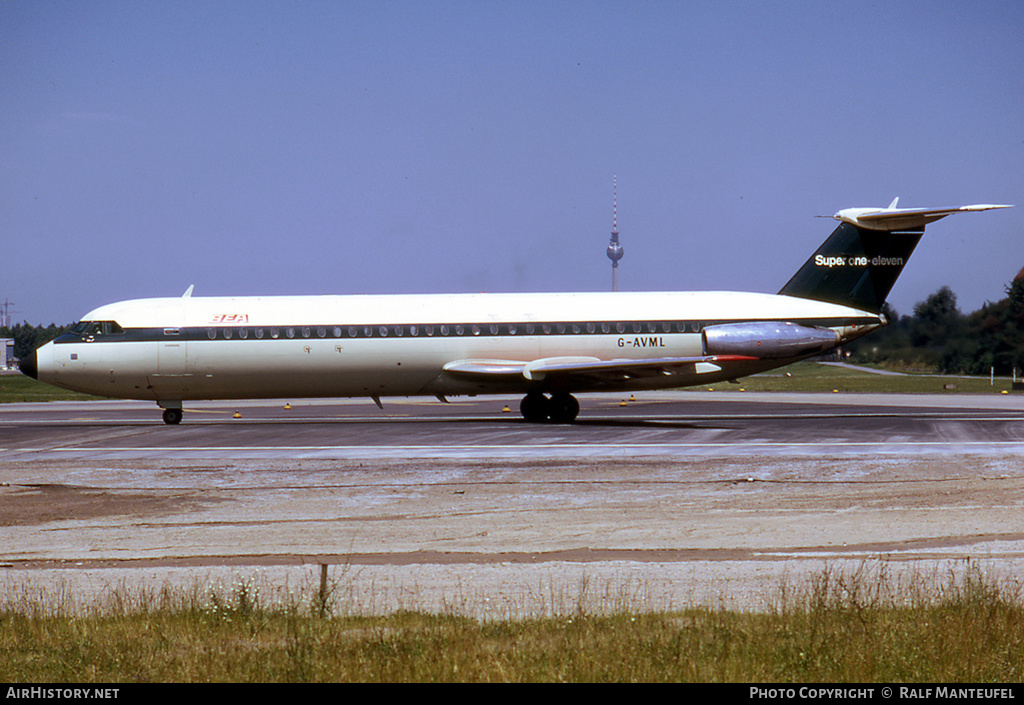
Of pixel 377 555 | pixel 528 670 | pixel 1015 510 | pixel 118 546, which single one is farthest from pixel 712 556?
pixel 118 546

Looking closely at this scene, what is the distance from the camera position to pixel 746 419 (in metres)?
31.6

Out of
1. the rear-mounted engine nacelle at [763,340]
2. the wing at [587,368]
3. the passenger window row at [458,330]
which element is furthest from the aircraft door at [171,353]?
the rear-mounted engine nacelle at [763,340]

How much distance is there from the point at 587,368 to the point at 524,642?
21771mm

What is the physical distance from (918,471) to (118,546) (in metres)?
13.8

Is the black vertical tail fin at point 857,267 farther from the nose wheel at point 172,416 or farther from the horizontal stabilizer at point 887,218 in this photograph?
the nose wheel at point 172,416

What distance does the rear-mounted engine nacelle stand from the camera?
29.7m

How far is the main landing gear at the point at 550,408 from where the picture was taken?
100.0 feet

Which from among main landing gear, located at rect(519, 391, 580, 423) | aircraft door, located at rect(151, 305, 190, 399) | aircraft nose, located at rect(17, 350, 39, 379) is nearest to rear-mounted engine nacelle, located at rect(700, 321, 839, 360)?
main landing gear, located at rect(519, 391, 580, 423)

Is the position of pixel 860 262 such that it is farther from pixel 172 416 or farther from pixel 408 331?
pixel 172 416

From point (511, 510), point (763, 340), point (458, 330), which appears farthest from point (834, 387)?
point (511, 510)

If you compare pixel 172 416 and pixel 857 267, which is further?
pixel 857 267

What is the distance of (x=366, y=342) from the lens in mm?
29391

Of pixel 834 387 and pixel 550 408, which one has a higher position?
pixel 550 408

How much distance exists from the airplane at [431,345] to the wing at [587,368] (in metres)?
0.06
